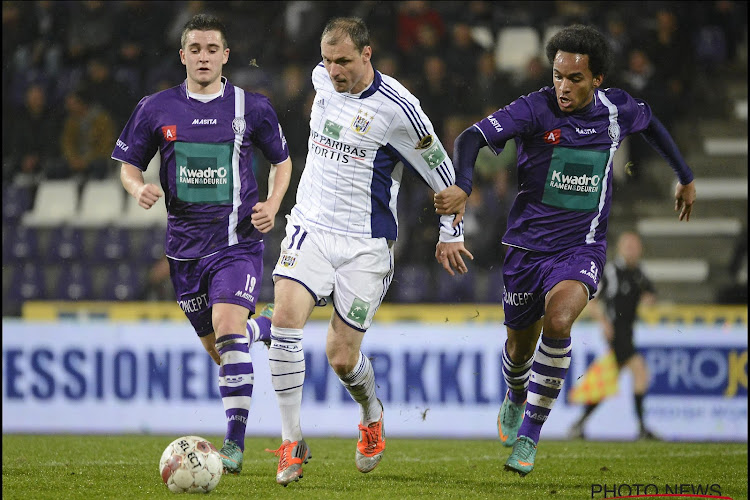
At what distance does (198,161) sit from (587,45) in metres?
2.25

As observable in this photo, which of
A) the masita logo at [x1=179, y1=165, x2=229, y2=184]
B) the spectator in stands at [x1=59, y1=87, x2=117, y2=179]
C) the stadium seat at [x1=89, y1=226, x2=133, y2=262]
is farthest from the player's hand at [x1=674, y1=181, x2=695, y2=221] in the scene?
the stadium seat at [x1=89, y1=226, x2=133, y2=262]

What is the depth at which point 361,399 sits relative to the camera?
5918 mm

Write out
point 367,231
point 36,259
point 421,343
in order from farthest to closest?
1. point 36,259
2. point 421,343
3. point 367,231

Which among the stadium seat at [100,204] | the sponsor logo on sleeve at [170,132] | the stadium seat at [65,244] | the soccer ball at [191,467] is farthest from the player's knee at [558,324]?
the stadium seat at [100,204]

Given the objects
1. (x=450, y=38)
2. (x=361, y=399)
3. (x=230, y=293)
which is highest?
(x=450, y=38)

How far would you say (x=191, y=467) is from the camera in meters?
4.98

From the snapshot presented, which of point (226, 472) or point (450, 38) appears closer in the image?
point (226, 472)

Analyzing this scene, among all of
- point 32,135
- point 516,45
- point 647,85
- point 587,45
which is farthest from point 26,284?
point 587,45

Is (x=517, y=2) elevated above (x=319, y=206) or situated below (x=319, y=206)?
above

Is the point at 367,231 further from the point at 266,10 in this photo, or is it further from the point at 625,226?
the point at 625,226

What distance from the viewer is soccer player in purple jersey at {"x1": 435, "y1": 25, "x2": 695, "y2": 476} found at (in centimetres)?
578

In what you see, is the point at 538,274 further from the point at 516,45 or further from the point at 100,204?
the point at 100,204

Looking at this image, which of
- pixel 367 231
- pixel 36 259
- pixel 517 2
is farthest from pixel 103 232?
pixel 367 231

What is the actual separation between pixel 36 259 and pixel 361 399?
5200 mm
